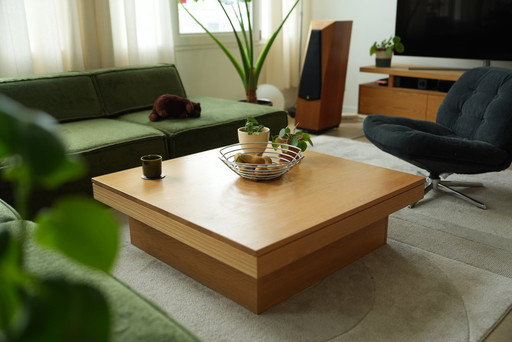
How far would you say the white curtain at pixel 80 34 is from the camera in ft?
10.5

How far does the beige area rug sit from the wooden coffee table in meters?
0.06

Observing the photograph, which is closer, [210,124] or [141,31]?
[210,124]

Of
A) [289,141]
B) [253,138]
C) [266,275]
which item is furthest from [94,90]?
[266,275]

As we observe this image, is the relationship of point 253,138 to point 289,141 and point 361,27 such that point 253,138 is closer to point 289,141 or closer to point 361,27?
point 289,141

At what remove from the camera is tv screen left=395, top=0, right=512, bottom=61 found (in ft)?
12.9

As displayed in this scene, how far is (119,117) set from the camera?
331cm

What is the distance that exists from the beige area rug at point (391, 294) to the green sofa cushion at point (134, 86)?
1.32 metres

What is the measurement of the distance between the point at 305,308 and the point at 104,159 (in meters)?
1.36

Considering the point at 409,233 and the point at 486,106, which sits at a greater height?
the point at 486,106

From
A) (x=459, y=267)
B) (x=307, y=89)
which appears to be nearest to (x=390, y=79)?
(x=307, y=89)

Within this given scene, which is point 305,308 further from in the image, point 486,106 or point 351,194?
point 486,106

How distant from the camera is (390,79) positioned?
4480 mm

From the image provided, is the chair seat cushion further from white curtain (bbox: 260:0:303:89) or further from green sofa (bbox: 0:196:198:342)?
white curtain (bbox: 260:0:303:89)

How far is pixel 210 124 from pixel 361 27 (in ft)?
9.10
